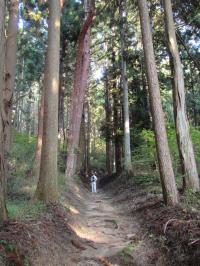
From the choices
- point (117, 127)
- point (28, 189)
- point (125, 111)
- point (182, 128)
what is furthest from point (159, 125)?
point (117, 127)

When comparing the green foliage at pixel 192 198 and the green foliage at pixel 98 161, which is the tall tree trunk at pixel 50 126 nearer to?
the green foliage at pixel 192 198

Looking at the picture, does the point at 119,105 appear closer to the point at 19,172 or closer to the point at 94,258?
the point at 19,172

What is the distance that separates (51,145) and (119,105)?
20.7 metres

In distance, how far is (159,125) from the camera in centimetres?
1055

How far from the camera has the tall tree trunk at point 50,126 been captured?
33.6 feet

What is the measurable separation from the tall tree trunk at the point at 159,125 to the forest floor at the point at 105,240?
0.53 m

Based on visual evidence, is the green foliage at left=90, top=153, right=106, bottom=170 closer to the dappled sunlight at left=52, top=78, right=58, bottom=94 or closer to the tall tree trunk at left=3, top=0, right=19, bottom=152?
the tall tree trunk at left=3, top=0, right=19, bottom=152

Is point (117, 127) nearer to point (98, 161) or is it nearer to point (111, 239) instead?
point (111, 239)

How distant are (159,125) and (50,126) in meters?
3.06

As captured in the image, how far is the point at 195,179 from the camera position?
11453mm

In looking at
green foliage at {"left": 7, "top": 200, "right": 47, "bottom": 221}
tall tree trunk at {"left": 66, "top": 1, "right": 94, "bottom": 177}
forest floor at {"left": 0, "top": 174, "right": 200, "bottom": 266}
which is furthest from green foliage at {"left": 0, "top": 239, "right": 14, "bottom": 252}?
tall tree trunk at {"left": 66, "top": 1, "right": 94, "bottom": 177}

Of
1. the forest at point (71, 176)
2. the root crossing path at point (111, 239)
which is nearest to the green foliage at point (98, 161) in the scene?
the forest at point (71, 176)

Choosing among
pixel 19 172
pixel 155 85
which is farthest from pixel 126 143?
pixel 155 85

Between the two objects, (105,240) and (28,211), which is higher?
(28,211)
